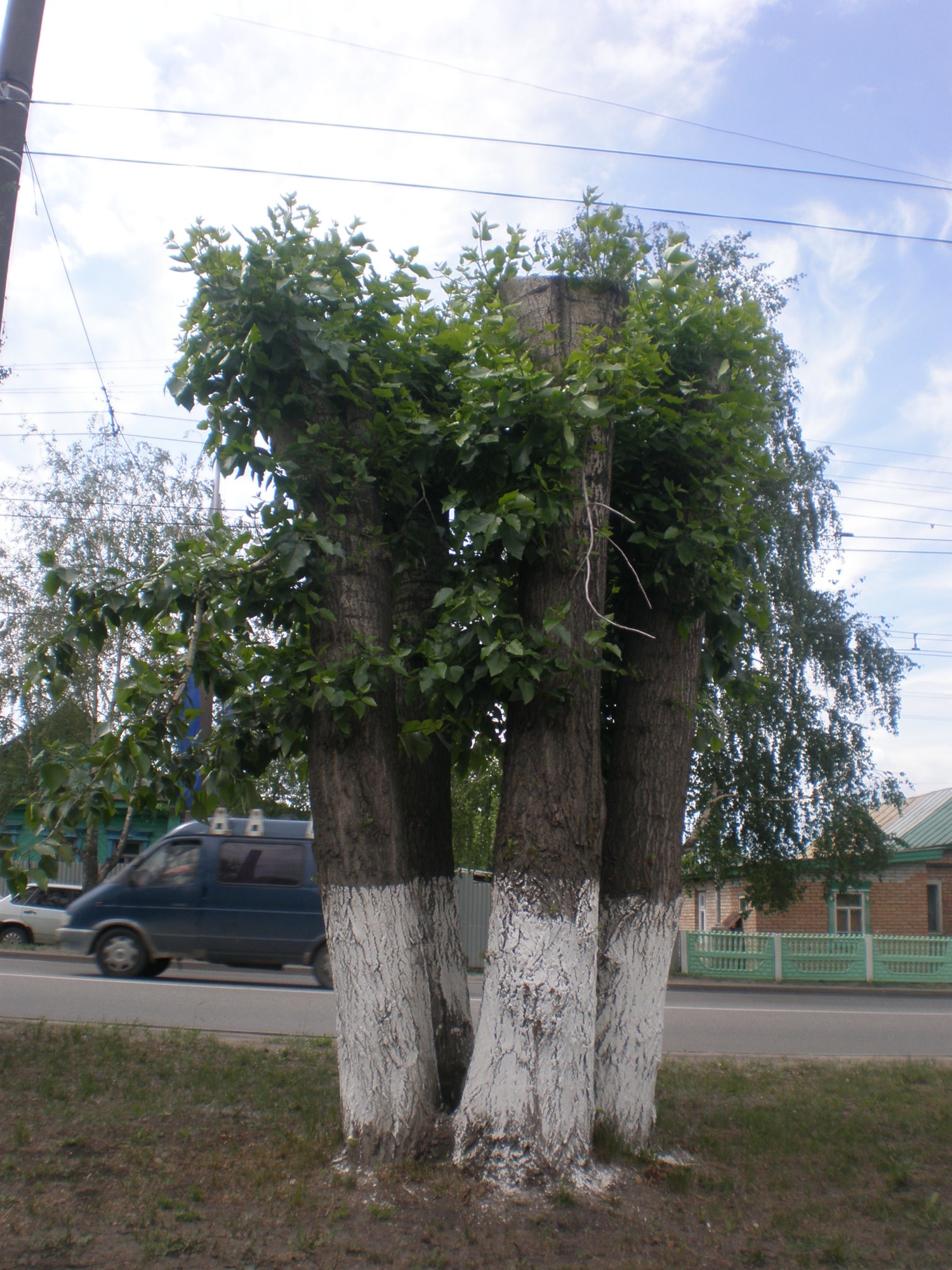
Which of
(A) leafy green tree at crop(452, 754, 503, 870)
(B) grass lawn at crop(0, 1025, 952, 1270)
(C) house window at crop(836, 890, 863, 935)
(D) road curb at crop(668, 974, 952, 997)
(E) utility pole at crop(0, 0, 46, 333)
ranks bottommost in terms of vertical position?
(D) road curb at crop(668, 974, 952, 997)

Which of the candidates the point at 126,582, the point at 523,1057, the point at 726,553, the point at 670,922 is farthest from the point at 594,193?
the point at 523,1057

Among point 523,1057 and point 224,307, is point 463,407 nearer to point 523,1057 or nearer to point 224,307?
point 224,307

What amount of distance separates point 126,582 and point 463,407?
5.67 feet

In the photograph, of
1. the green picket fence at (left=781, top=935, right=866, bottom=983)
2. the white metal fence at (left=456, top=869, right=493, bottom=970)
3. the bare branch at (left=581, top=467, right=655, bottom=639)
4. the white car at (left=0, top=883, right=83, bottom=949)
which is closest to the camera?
the bare branch at (left=581, top=467, right=655, bottom=639)

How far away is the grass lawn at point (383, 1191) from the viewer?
3580 mm

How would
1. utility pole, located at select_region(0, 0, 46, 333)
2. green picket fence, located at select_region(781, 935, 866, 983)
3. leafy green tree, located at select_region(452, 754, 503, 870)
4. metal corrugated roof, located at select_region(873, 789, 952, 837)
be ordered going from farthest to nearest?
metal corrugated roof, located at select_region(873, 789, 952, 837) → green picket fence, located at select_region(781, 935, 866, 983) → leafy green tree, located at select_region(452, 754, 503, 870) → utility pole, located at select_region(0, 0, 46, 333)

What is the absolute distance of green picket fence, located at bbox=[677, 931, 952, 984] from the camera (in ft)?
66.9

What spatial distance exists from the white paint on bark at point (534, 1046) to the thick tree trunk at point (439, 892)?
0.58m

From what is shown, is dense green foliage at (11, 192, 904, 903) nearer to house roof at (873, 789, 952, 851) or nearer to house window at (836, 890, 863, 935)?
house roof at (873, 789, 952, 851)

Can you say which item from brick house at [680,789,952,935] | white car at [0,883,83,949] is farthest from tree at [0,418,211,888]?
brick house at [680,789,952,935]

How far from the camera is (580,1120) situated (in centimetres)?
420

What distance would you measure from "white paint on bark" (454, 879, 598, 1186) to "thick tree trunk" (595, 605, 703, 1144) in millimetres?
389

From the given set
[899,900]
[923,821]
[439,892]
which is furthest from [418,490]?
[923,821]

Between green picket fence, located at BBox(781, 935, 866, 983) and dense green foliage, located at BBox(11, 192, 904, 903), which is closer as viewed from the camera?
dense green foliage, located at BBox(11, 192, 904, 903)
